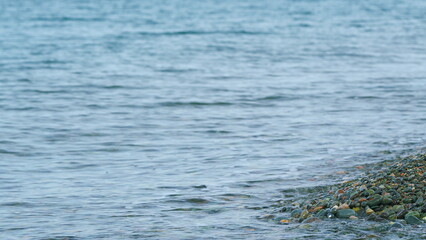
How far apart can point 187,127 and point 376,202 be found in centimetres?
674

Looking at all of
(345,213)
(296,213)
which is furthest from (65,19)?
(345,213)

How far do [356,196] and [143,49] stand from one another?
21989 millimetres

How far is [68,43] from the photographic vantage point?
104 ft

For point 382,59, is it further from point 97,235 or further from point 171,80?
point 97,235

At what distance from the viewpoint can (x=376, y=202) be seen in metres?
7.47

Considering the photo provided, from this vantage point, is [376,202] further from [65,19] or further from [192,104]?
[65,19]

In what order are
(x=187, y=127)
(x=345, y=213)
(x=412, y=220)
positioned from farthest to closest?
(x=187, y=127) → (x=345, y=213) → (x=412, y=220)

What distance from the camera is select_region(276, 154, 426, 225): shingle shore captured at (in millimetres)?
7255

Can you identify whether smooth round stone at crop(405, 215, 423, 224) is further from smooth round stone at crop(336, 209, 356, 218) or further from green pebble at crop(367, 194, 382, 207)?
smooth round stone at crop(336, 209, 356, 218)

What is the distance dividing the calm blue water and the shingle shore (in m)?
0.49

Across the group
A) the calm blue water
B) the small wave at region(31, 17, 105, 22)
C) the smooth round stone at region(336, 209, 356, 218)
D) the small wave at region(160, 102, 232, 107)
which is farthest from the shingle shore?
the small wave at region(31, 17, 105, 22)

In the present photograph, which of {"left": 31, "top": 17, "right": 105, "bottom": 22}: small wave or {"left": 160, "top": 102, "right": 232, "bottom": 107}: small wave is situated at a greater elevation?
{"left": 31, "top": 17, "right": 105, "bottom": 22}: small wave

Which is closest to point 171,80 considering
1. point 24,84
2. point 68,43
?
point 24,84

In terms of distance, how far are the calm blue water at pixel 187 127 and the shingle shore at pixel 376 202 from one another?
19.1 inches
